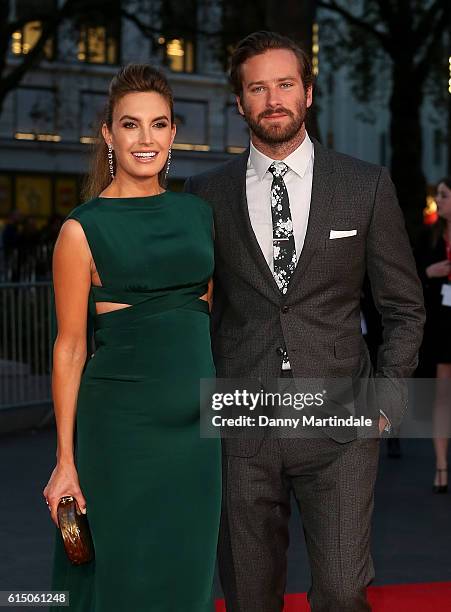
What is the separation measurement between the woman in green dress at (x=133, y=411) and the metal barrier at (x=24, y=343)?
24.5ft

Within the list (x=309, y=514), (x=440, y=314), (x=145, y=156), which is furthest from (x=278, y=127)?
(x=440, y=314)

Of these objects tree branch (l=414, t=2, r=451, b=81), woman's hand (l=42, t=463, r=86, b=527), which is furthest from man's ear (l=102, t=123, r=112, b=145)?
tree branch (l=414, t=2, r=451, b=81)

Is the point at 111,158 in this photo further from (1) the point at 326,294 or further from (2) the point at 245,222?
(1) the point at 326,294

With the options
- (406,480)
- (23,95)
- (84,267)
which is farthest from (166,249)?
(23,95)

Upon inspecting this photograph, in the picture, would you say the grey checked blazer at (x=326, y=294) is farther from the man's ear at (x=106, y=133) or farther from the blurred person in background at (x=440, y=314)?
the blurred person in background at (x=440, y=314)

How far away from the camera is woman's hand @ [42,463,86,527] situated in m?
3.89

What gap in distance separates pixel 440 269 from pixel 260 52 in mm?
5299

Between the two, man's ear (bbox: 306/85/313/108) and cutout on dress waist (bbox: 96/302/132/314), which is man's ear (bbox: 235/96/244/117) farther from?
cutout on dress waist (bbox: 96/302/132/314)

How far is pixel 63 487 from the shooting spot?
12.8ft

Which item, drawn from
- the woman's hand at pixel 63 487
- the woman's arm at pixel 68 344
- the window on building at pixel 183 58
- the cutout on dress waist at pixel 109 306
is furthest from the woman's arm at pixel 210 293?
the window on building at pixel 183 58

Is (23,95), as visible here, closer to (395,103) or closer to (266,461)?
(395,103)

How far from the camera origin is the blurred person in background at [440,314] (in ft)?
29.5

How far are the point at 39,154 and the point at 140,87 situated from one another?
1252 inches

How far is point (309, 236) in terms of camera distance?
430cm
